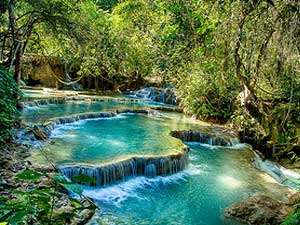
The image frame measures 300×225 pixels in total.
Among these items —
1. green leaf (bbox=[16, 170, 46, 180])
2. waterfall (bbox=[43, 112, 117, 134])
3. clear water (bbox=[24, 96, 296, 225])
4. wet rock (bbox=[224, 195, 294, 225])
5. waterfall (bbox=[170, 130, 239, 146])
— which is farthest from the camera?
waterfall (bbox=[170, 130, 239, 146])

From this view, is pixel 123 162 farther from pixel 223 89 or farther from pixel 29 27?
pixel 223 89

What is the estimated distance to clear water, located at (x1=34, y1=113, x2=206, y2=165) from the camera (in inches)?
312

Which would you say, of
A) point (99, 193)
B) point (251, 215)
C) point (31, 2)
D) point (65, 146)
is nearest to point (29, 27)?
point (31, 2)

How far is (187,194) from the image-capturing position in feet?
23.4

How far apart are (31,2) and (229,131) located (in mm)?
8133

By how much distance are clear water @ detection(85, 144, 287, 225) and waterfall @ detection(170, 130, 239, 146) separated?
1.75m

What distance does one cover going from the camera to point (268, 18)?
440 cm

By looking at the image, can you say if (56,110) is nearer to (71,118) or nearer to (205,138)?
(71,118)

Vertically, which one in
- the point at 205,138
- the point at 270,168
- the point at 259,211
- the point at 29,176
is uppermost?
the point at 29,176

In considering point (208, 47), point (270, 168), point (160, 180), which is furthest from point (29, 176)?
point (270, 168)

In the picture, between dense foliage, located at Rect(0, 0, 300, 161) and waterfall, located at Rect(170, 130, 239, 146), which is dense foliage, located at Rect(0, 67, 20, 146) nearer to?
dense foliage, located at Rect(0, 0, 300, 161)

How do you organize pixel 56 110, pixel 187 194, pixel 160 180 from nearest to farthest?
pixel 187 194
pixel 160 180
pixel 56 110

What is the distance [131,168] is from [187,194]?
1.40m

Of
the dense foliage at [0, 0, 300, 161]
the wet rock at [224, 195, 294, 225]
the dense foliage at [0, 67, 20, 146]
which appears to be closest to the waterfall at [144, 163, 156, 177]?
the wet rock at [224, 195, 294, 225]
